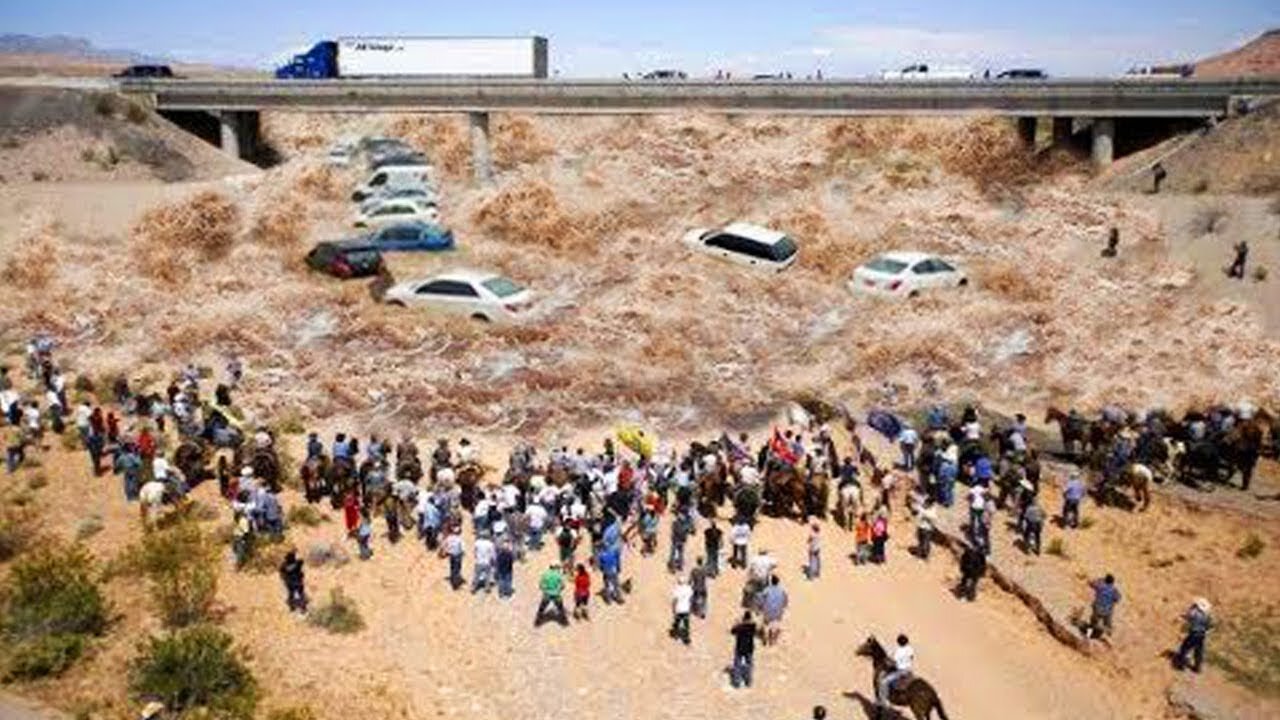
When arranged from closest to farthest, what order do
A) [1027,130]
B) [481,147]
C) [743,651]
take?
[743,651], [1027,130], [481,147]

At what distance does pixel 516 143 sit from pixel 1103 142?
23.5m

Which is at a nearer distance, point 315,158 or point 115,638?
point 115,638

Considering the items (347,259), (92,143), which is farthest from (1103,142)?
(92,143)

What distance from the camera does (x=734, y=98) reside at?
165ft

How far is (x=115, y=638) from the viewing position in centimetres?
2055

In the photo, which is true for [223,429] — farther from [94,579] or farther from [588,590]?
[588,590]

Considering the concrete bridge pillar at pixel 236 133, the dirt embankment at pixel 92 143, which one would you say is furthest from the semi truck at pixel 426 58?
the dirt embankment at pixel 92 143

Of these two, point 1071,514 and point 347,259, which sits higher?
point 347,259

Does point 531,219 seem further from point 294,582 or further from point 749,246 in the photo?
point 294,582

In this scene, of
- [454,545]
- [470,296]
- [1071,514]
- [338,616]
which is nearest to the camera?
[338,616]

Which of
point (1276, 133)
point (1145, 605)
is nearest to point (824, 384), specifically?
point (1145, 605)

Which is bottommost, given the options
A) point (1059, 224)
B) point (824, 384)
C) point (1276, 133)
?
point (824, 384)

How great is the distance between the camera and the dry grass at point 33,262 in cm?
3969

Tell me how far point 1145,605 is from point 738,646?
9171 millimetres
